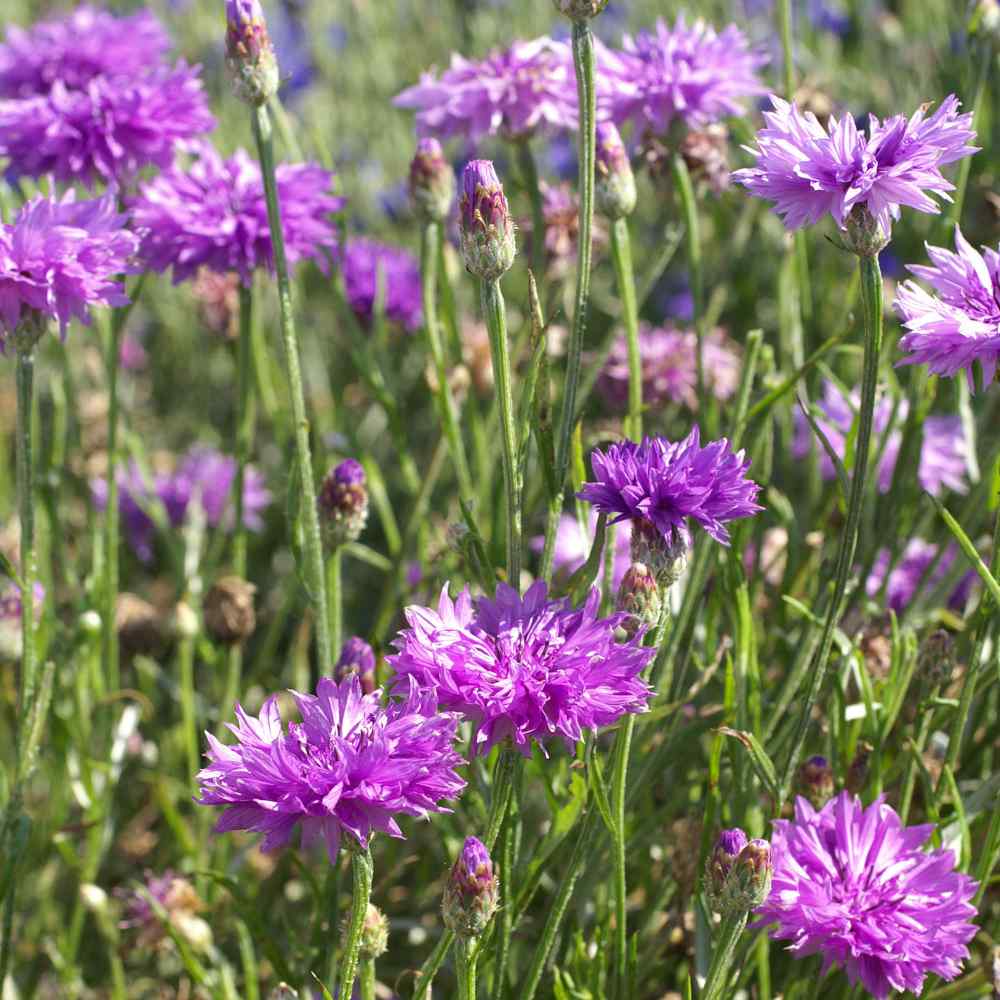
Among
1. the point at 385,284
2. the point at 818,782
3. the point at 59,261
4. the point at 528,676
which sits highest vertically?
the point at 59,261

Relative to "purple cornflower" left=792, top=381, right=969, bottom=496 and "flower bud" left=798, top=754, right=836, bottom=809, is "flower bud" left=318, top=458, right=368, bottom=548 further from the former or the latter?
"purple cornflower" left=792, top=381, right=969, bottom=496

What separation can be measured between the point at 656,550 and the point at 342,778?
0.97ft

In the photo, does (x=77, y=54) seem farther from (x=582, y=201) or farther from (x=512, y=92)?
(x=582, y=201)

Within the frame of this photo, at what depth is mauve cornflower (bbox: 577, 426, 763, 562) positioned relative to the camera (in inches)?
36.5

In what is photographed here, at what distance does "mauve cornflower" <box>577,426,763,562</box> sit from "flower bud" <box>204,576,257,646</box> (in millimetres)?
679

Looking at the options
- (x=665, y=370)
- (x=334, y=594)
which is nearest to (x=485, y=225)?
(x=334, y=594)

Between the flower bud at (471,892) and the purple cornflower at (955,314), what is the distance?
48 cm

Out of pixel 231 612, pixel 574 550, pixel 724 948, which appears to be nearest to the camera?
pixel 724 948

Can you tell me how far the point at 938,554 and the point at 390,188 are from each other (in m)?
2.14

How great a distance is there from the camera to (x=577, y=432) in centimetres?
111

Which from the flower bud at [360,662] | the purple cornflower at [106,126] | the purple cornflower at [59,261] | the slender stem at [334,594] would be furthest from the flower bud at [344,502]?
the purple cornflower at [106,126]

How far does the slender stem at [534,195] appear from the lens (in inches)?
58.3

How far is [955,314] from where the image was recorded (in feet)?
3.10

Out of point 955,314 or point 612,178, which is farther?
point 612,178
